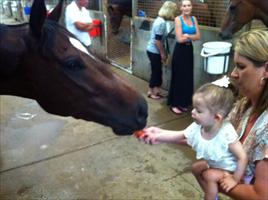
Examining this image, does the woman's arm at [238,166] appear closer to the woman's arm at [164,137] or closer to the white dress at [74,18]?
the woman's arm at [164,137]

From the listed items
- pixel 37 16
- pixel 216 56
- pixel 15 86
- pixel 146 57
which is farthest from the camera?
pixel 146 57

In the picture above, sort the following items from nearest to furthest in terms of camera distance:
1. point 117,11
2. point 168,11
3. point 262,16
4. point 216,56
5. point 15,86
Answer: point 15,86, point 216,56, point 262,16, point 168,11, point 117,11

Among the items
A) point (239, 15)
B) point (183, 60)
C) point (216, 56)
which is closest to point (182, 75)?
point (183, 60)

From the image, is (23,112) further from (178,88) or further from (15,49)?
(15,49)

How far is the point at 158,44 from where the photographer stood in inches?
169

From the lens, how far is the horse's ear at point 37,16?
1.42 m

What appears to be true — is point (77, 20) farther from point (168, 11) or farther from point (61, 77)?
point (61, 77)

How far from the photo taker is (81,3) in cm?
440

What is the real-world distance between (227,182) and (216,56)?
2.59m

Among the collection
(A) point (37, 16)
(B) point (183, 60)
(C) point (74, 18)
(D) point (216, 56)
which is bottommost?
(B) point (183, 60)

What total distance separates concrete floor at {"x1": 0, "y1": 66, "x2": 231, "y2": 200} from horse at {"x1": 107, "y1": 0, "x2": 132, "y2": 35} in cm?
316

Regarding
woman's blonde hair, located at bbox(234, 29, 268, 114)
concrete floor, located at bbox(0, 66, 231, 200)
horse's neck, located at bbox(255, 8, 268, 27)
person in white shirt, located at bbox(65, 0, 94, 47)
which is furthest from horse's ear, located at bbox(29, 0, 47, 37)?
horse's neck, located at bbox(255, 8, 268, 27)

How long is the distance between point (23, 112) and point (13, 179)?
5.59ft

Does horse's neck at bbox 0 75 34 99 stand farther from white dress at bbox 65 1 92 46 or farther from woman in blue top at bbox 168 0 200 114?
white dress at bbox 65 1 92 46
